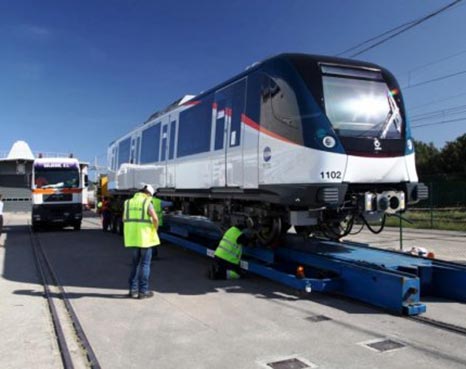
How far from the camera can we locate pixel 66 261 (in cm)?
1201

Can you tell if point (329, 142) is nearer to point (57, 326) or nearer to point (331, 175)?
point (331, 175)

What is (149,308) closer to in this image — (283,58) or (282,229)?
(282,229)

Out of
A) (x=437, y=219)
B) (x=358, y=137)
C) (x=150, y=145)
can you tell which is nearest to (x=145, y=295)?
(x=358, y=137)

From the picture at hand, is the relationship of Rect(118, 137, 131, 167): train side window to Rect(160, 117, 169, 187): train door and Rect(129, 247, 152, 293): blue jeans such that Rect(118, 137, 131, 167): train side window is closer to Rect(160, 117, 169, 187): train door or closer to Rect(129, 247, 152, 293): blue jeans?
Rect(160, 117, 169, 187): train door

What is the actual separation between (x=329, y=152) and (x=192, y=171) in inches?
178

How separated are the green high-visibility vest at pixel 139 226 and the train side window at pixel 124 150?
31.6ft

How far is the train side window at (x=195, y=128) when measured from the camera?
1013cm

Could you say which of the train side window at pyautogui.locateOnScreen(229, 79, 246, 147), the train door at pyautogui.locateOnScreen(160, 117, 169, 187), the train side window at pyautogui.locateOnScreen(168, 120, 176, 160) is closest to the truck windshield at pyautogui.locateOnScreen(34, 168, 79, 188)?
the train door at pyautogui.locateOnScreen(160, 117, 169, 187)

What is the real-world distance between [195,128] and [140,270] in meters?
4.12

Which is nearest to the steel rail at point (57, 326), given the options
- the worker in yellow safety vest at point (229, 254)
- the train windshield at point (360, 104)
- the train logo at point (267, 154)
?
the worker in yellow safety vest at point (229, 254)

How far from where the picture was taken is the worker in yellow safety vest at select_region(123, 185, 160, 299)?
7688 millimetres

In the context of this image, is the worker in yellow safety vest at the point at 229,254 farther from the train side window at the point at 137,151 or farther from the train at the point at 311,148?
the train side window at the point at 137,151

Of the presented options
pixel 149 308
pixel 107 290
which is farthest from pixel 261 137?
pixel 107 290

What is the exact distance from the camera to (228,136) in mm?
9086
